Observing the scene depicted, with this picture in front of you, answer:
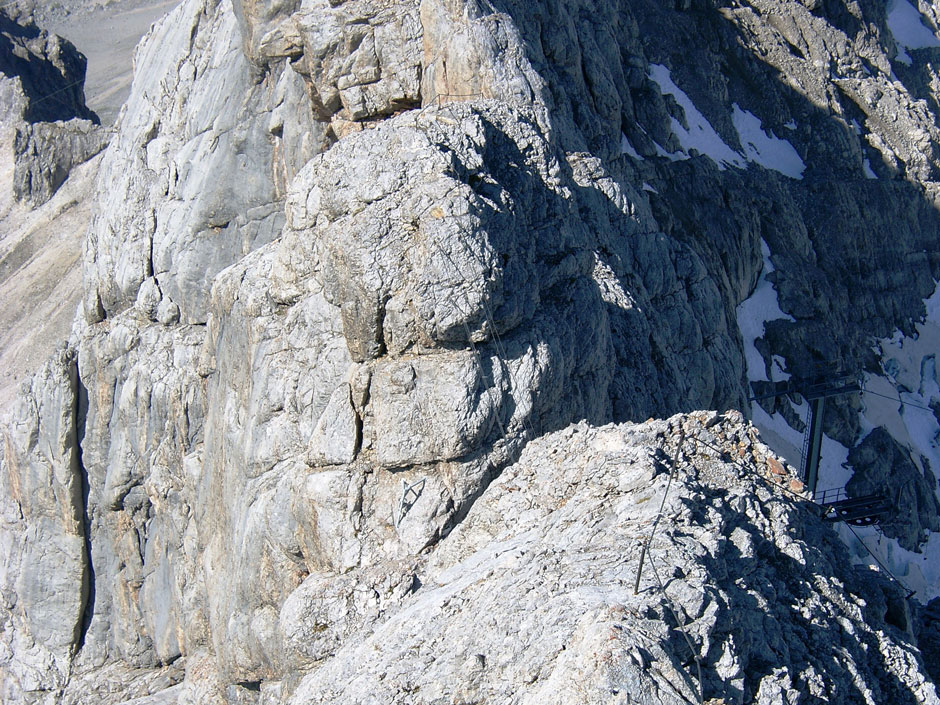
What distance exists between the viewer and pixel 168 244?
32.6 meters

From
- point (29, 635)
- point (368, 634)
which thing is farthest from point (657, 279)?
point (29, 635)

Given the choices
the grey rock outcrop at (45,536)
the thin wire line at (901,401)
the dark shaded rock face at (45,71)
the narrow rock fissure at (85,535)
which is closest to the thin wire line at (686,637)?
the narrow rock fissure at (85,535)

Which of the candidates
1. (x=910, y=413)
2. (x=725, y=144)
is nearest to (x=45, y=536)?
(x=725, y=144)

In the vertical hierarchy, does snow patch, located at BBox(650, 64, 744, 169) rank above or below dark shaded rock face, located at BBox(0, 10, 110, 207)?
above

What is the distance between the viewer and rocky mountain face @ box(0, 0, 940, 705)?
13664 millimetres

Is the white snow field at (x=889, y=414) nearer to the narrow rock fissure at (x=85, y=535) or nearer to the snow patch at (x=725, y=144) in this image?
the snow patch at (x=725, y=144)

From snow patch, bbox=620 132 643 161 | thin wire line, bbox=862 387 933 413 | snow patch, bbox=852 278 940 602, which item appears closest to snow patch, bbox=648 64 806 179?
snow patch, bbox=620 132 643 161

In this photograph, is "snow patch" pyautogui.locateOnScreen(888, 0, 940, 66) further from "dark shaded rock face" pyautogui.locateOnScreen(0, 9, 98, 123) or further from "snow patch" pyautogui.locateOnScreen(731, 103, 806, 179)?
"dark shaded rock face" pyautogui.locateOnScreen(0, 9, 98, 123)

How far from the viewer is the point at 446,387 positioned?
58.9 feet

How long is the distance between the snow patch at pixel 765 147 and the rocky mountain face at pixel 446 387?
0.21 m

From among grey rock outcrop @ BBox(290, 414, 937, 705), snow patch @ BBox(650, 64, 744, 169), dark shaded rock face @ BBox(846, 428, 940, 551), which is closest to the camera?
grey rock outcrop @ BBox(290, 414, 937, 705)

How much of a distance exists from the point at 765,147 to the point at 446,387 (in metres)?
33.8

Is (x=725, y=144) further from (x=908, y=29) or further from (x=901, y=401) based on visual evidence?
(x=908, y=29)

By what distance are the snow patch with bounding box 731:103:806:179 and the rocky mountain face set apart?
21 cm
